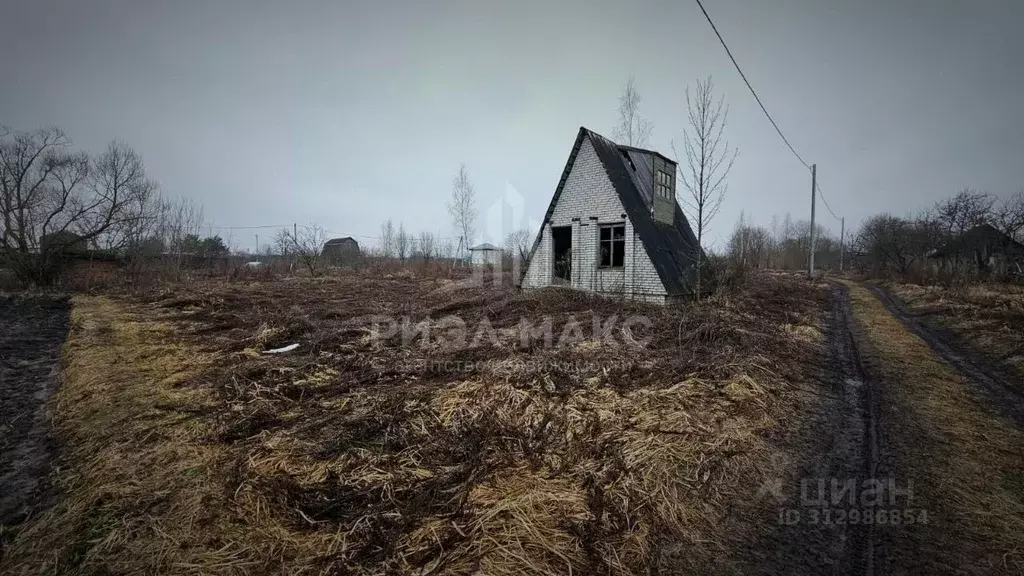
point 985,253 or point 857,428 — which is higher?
point 985,253

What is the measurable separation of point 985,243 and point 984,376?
72.4 feet

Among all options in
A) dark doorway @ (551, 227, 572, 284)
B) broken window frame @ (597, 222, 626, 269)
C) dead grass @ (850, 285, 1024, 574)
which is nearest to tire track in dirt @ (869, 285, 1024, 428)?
dead grass @ (850, 285, 1024, 574)

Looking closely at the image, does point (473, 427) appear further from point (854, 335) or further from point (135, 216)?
point (135, 216)

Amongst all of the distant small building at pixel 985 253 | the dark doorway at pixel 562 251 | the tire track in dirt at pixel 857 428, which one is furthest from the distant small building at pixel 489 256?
the distant small building at pixel 985 253

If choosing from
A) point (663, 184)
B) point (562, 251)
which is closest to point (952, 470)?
point (562, 251)

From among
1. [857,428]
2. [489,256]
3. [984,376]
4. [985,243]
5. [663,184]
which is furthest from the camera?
[489,256]

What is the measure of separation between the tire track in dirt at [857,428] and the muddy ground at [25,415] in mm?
5236

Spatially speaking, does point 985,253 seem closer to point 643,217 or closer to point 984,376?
point 643,217

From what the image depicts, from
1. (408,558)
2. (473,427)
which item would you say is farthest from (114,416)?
(408,558)

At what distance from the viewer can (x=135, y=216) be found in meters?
21.0

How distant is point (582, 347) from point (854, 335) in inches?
266

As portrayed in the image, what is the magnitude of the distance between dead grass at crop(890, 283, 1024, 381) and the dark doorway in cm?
903

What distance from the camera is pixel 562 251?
13.3 metres

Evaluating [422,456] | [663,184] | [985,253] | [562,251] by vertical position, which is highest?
[663,184]
